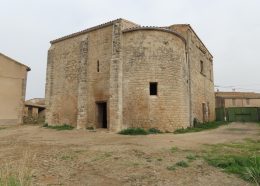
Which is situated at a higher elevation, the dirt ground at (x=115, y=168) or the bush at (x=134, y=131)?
the bush at (x=134, y=131)

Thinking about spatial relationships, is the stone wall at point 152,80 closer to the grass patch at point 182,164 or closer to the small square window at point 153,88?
the small square window at point 153,88

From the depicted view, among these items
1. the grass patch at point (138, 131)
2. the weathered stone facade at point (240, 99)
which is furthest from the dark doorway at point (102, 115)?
the weathered stone facade at point (240, 99)

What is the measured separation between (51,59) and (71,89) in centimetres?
331

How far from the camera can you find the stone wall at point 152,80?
1369 cm

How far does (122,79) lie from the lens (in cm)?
1423

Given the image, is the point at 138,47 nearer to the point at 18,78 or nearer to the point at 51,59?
the point at 51,59

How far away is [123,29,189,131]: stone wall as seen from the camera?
13688 millimetres

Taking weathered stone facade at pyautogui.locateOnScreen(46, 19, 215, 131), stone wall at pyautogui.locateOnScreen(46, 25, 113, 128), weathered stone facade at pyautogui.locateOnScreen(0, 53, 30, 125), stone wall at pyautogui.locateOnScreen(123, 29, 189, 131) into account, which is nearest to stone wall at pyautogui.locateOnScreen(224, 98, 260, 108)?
weathered stone facade at pyautogui.locateOnScreen(46, 19, 215, 131)

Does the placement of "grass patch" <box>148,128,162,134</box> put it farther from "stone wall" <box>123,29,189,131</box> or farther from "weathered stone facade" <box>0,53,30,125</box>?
"weathered stone facade" <box>0,53,30,125</box>

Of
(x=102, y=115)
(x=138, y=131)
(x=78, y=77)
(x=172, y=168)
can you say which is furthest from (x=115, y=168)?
(x=78, y=77)

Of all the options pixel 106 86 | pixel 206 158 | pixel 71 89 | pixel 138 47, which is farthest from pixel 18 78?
pixel 206 158

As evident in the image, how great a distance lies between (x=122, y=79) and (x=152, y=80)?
170 centimetres

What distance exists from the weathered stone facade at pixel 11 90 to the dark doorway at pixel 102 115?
8427 mm

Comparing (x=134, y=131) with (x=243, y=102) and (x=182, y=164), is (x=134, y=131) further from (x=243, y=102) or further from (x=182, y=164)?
(x=243, y=102)
